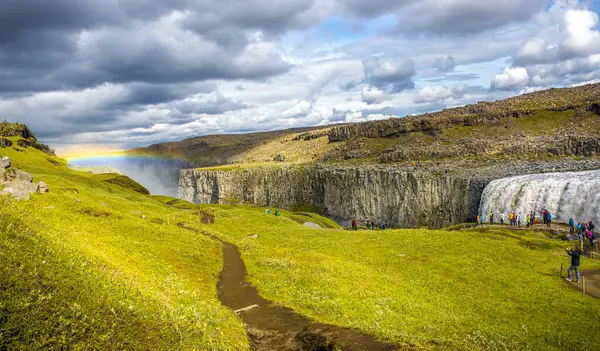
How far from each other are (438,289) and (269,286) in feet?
50.0

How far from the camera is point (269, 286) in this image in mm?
29000

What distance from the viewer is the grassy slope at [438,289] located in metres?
21.9

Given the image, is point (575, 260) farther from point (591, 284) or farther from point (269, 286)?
point (269, 286)

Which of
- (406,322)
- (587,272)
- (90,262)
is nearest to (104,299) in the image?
(90,262)

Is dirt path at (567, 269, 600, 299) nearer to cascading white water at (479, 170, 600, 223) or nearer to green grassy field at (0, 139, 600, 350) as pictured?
green grassy field at (0, 139, 600, 350)

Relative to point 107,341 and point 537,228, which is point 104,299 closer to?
point 107,341

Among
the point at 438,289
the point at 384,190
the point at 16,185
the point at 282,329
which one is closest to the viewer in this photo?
the point at 282,329

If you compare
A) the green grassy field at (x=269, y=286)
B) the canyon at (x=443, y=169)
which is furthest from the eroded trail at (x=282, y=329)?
the canyon at (x=443, y=169)

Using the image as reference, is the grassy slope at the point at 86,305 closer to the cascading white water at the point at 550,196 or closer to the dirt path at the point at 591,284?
the dirt path at the point at 591,284

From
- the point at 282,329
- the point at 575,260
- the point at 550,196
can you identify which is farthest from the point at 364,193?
the point at 282,329

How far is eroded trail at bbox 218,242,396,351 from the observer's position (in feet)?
57.1

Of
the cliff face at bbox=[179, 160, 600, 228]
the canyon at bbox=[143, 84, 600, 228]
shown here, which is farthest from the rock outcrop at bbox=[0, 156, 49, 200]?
the cliff face at bbox=[179, 160, 600, 228]

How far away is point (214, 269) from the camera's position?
108ft

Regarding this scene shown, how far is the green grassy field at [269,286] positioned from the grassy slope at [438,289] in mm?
141
